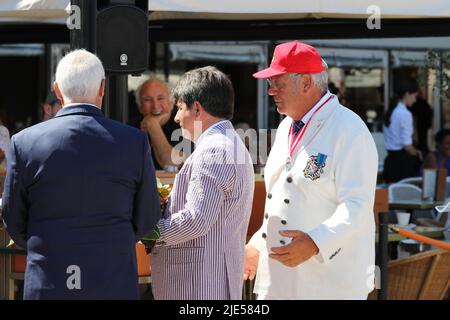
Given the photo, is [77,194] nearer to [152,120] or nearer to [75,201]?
[75,201]

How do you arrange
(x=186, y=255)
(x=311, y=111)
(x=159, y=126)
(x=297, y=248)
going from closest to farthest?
(x=297, y=248) < (x=311, y=111) < (x=186, y=255) < (x=159, y=126)

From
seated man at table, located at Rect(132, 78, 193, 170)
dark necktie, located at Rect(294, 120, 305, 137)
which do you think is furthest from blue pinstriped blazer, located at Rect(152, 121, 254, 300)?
seated man at table, located at Rect(132, 78, 193, 170)

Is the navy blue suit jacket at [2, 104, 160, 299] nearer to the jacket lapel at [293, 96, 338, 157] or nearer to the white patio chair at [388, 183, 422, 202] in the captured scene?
the jacket lapel at [293, 96, 338, 157]

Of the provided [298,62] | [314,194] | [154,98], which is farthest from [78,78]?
[154,98]

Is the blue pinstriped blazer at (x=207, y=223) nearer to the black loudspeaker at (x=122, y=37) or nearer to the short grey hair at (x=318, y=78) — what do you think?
the short grey hair at (x=318, y=78)

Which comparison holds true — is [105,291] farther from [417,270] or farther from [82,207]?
→ [417,270]

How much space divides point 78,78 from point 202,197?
79 cm

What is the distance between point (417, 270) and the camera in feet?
22.6

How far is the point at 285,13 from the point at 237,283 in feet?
10.5

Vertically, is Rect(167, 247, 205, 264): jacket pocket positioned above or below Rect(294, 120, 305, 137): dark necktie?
below

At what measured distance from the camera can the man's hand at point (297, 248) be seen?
398 cm

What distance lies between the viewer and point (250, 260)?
464 cm

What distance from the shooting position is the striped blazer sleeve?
4.28 m
